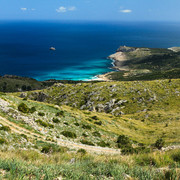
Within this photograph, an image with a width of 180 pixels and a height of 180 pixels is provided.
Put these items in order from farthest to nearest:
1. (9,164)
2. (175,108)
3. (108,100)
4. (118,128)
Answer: (108,100) < (175,108) < (118,128) < (9,164)

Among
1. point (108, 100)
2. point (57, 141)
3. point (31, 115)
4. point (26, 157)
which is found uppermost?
point (26, 157)

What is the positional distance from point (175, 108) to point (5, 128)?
2169 inches

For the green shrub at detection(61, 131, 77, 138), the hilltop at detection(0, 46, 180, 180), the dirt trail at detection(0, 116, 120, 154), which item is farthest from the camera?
the green shrub at detection(61, 131, 77, 138)

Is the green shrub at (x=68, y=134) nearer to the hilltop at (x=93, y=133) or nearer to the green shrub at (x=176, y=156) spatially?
the hilltop at (x=93, y=133)

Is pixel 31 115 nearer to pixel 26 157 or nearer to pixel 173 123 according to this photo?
pixel 26 157

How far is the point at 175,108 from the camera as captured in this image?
2237 inches

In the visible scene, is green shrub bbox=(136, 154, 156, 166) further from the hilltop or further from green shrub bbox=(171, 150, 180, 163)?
green shrub bbox=(171, 150, 180, 163)

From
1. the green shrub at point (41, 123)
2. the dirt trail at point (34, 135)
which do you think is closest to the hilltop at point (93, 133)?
the dirt trail at point (34, 135)

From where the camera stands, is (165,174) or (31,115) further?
(31,115)

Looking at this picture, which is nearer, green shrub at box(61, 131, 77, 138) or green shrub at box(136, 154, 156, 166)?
green shrub at box(136, 154, 156, 166)

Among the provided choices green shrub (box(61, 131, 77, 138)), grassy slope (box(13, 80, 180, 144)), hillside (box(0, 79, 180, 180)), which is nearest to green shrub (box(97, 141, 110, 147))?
hillside (box(0, 79, 180, 180))

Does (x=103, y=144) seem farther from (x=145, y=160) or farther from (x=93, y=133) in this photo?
(x=145, y=160)

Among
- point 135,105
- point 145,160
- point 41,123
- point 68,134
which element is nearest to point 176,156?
point 145,160

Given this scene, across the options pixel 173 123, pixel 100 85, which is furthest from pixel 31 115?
pixel 100 85
